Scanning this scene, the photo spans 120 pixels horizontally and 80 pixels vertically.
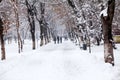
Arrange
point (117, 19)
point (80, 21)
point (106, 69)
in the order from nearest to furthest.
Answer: point (106, 69)
point (80, 21)
point (117, 19)

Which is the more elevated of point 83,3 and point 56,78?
point 83,3

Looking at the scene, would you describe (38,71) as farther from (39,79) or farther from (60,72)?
(39,79)

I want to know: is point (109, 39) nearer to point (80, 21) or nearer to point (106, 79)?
point (106, 79)

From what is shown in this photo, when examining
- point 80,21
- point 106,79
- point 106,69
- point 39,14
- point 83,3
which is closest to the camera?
point 106,79

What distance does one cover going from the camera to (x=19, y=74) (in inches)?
550

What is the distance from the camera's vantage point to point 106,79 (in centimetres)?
1178

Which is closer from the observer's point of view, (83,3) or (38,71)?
(38,71)

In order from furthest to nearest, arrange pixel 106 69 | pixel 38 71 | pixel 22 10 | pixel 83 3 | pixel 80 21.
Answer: pixel 22 10 → pixel 83 3 → pixel 80 21 → pixel 38 71 → pixel 106 69

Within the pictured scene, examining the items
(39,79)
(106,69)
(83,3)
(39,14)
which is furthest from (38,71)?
(39,14)

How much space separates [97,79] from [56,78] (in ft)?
5.76

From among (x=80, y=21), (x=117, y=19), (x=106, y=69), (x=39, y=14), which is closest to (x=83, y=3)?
(x=80, y=21)

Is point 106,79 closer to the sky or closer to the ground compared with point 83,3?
closer to the ground

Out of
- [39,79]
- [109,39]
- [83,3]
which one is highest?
[83,3]

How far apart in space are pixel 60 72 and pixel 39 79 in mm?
1729
